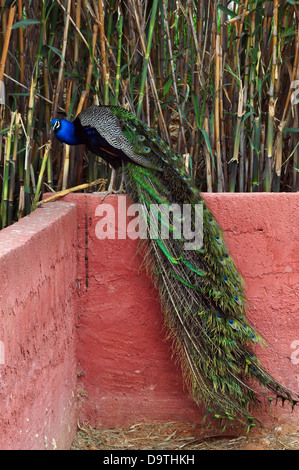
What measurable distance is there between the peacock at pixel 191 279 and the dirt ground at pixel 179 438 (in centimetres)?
13

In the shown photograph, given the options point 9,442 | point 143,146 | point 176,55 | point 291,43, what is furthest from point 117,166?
point 9,442

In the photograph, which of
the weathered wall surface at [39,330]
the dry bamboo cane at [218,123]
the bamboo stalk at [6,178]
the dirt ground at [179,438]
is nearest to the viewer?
the weathered wall surface at [39,330]

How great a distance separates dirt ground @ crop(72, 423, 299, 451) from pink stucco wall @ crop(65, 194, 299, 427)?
2.0 inches

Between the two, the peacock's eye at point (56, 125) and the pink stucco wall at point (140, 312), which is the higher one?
the peacock's eye at point (56, 125)

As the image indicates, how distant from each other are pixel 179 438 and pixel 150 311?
631 mm

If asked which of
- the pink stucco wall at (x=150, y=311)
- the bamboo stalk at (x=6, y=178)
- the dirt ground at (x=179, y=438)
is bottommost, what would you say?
the dirt ground at (x=179, y=438)

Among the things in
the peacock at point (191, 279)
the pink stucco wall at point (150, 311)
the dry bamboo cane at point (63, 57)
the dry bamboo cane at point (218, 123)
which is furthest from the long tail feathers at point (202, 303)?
the dry bamboo cane at point (63, 57)

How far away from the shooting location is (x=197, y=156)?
3486 millimetres

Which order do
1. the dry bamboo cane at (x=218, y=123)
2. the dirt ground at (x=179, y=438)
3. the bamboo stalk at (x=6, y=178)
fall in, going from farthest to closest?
the dry bamboo cane at (x=218, y=123), the dirt ground at (x=179, y=438), the bamboo stalk at (x=6, y=178)

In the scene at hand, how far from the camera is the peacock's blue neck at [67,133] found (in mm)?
3121

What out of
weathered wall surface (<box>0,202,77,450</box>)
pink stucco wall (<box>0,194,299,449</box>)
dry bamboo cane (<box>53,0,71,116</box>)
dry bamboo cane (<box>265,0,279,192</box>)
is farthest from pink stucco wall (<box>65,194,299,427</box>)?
dry bamboo cane (<box>53,0,71,116</box>)

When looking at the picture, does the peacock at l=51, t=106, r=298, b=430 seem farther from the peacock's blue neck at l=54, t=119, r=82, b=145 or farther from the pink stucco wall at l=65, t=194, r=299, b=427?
the pink stucco wall at l=65, t=194, r=299, b=427

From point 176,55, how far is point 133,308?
1.33 m

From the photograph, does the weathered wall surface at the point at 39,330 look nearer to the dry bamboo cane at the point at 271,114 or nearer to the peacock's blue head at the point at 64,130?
the peacock's blue head at the point at 64,130
